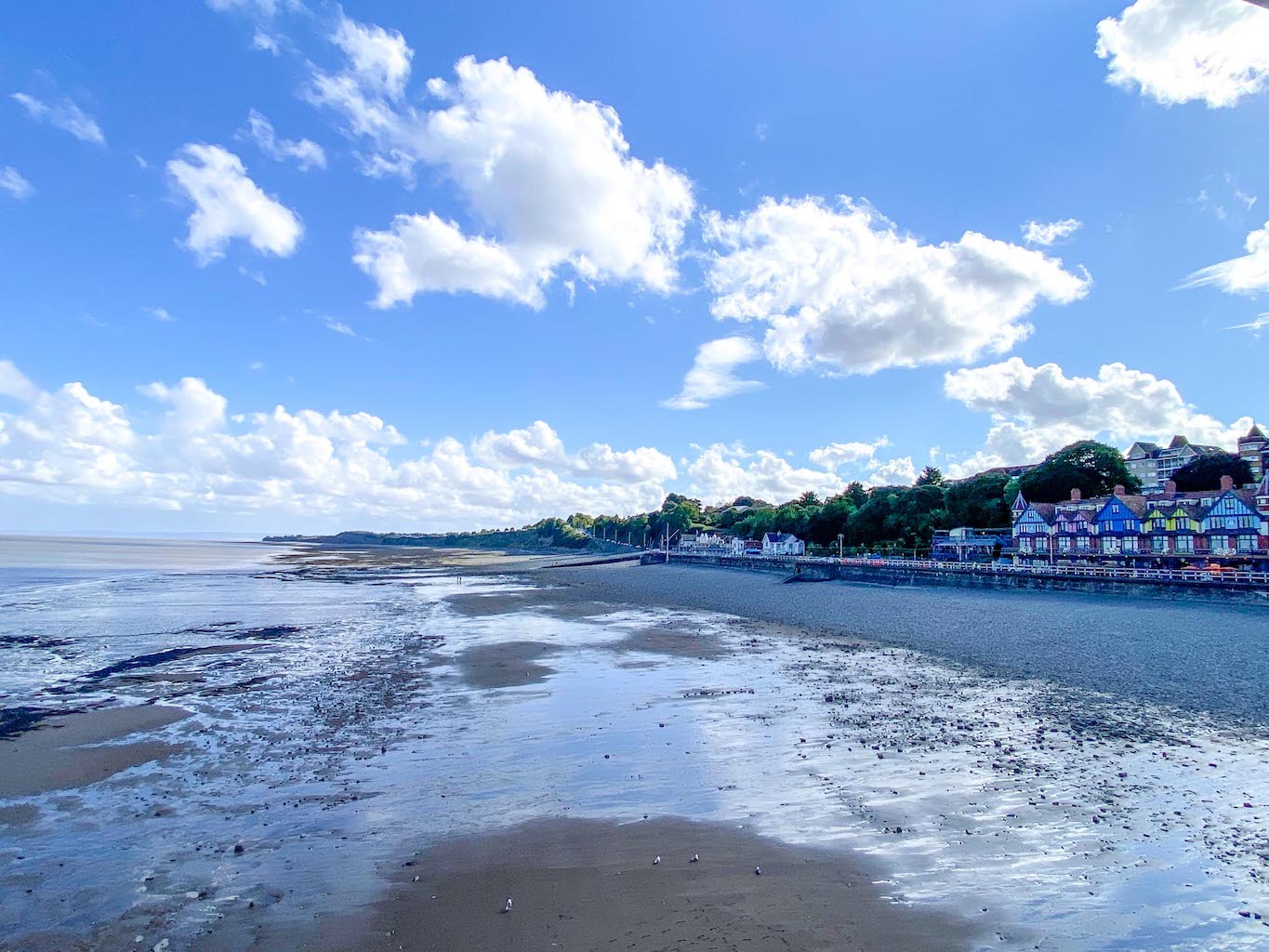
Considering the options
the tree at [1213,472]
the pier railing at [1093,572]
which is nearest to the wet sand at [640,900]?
the pier railing at [1093,572]

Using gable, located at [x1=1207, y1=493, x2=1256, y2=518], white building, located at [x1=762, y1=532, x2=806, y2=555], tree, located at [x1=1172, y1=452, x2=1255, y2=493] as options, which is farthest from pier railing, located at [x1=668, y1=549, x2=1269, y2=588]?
tree, located at [x1=1172, y1=452, x2=1255, y2=493]

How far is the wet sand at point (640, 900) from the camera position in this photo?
273 inches

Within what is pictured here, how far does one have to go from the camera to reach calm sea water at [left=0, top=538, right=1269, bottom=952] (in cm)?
783

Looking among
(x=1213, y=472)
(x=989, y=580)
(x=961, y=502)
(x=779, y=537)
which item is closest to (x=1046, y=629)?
(x=989, y=580)

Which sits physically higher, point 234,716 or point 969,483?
point 969,483

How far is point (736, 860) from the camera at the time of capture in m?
8.79

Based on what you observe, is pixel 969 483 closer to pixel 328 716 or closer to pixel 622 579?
pixel 622 579

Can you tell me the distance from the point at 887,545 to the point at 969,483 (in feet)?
55.3

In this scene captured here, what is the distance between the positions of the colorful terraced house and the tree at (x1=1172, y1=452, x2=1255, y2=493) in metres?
22.7

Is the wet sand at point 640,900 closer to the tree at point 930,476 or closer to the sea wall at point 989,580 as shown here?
the sea wall at point 989,580

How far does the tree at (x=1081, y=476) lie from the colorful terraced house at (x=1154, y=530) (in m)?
9.52

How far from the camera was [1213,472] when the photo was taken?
91.6m

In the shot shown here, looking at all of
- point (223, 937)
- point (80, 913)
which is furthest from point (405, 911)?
point (80, 913)

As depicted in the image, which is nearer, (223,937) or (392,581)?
(223,937)
